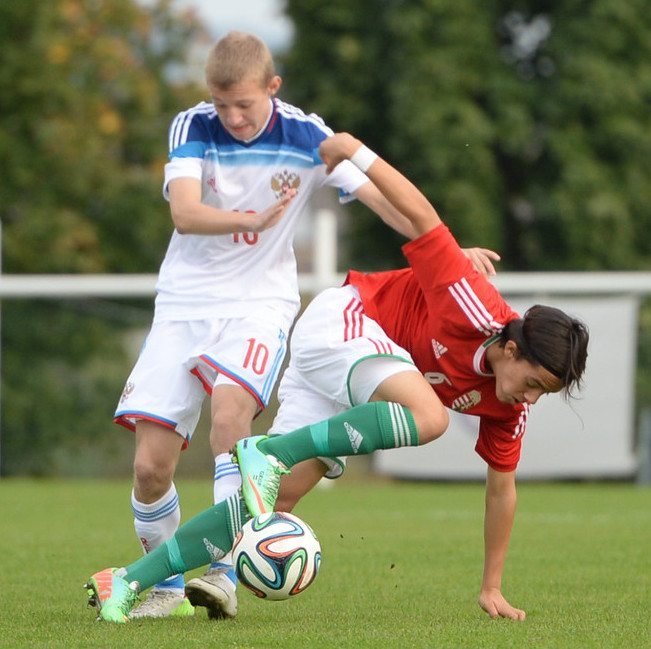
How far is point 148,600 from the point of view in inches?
223

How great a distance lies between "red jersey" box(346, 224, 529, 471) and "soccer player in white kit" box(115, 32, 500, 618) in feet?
0.94

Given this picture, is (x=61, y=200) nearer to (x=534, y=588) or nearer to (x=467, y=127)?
(x=467, y=127)

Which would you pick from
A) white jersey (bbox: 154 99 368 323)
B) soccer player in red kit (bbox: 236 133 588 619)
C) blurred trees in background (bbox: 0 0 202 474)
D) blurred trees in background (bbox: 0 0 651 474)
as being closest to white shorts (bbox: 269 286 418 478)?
soccer player in red kit (bbox: 236 133 588 619)

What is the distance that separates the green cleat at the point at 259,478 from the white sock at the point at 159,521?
88cm

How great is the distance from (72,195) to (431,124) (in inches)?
188

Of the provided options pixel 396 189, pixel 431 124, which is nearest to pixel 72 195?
pixel 431 124

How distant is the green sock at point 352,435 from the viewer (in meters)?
4.98

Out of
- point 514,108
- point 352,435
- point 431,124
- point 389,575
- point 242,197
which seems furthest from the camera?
point 514,108

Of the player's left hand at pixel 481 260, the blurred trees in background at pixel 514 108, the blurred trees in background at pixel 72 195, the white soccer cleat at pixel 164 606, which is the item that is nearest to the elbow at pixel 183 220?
the player's left hand at pixel 481 260

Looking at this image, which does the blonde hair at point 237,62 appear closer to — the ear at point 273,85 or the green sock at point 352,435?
the ear at point 273,85

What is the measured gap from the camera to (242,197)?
5887mm

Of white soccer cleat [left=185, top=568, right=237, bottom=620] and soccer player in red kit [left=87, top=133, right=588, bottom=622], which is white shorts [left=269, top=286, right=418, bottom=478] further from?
white soccer cleat [left=185, top=568, right=237, bottom=620]

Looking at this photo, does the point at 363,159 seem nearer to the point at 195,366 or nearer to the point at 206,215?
the point at 206,215

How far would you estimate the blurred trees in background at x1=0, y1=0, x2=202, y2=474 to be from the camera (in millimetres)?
14859
